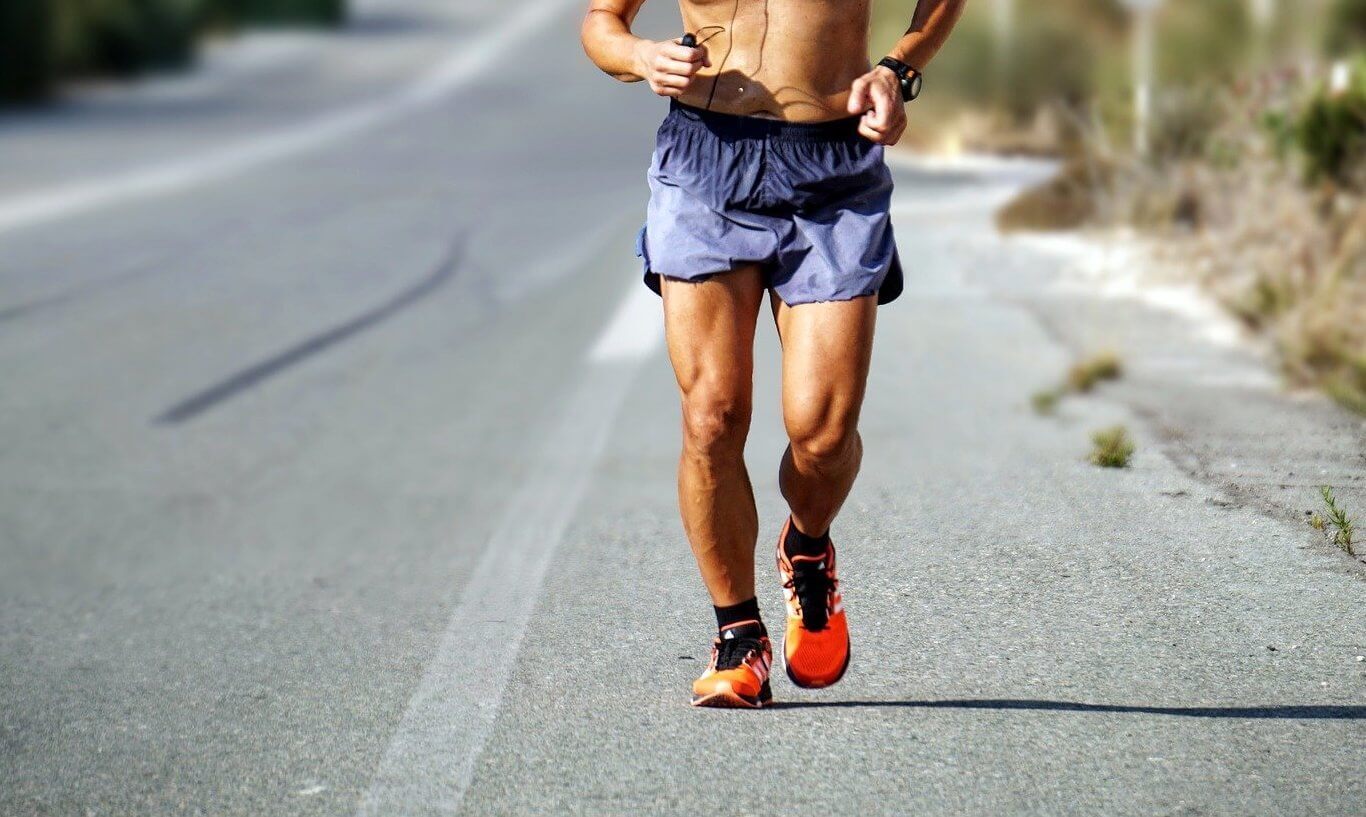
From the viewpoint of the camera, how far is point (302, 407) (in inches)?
365

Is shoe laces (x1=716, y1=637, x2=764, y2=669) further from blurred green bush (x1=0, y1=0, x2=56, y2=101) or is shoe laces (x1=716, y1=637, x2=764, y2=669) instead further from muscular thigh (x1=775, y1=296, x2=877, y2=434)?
blurred green bush (x1=0, y1=0, x2=56, y2=101)

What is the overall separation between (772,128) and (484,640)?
5.22ft

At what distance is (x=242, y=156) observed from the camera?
2198cm

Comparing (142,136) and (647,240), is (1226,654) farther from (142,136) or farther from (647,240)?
(142,136)

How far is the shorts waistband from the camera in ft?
12.9

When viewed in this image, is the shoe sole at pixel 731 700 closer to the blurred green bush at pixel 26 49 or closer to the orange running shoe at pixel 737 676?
the orange running shoe at pixel 737 676

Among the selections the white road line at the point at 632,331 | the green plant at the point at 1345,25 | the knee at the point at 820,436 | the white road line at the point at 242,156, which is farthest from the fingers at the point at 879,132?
the green plant at the point at 1345,25

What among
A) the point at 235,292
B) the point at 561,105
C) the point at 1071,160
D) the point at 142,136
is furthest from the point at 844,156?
the point at 561,105

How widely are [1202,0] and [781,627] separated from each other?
15.7 meters

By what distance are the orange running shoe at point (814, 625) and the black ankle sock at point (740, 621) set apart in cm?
7

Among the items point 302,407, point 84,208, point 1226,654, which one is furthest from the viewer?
point 84,208

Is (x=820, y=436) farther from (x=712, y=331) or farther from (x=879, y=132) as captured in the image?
(x=879, y=132)

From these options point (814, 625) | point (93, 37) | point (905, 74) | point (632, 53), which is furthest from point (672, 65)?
point (93, 37)

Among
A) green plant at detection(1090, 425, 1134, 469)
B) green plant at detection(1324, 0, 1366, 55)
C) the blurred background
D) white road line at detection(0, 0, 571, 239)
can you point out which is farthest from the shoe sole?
green plant at detection(1324, 0, 1366, 55)
